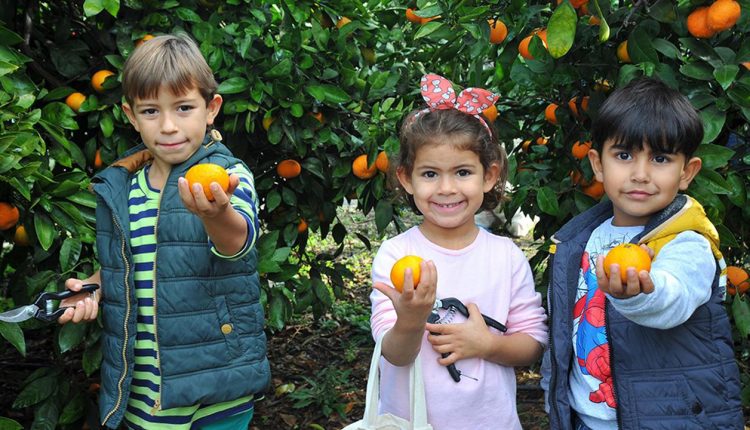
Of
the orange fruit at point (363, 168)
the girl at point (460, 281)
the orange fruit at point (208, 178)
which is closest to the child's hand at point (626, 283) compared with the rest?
the girl at point (460, 281)

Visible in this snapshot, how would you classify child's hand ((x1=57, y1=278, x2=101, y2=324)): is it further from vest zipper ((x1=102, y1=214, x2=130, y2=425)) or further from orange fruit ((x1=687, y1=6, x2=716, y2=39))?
orange fruit ((x1=687, y1=6, x2=716, y2=39))

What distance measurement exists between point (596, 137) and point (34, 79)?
1981 millimetres

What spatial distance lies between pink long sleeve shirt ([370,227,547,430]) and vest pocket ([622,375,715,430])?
11.0 inches

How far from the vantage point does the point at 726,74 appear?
1839mm

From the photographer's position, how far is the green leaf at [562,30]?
1.73 meters

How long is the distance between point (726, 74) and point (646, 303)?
0.75 metres

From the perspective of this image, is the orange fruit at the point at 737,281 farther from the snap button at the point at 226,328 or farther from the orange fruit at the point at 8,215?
the orange fruit at the point at 8,215

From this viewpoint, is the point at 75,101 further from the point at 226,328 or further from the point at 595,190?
the point at 595,190

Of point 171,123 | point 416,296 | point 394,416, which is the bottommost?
point 394,416

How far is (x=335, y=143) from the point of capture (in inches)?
109

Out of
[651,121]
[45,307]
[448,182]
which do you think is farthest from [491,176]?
[45,307]

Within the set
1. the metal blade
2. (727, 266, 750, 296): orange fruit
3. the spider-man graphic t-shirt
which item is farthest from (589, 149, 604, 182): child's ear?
the metal blade

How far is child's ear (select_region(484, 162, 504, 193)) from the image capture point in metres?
1.84

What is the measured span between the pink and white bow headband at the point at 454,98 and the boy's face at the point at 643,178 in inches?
12.6
